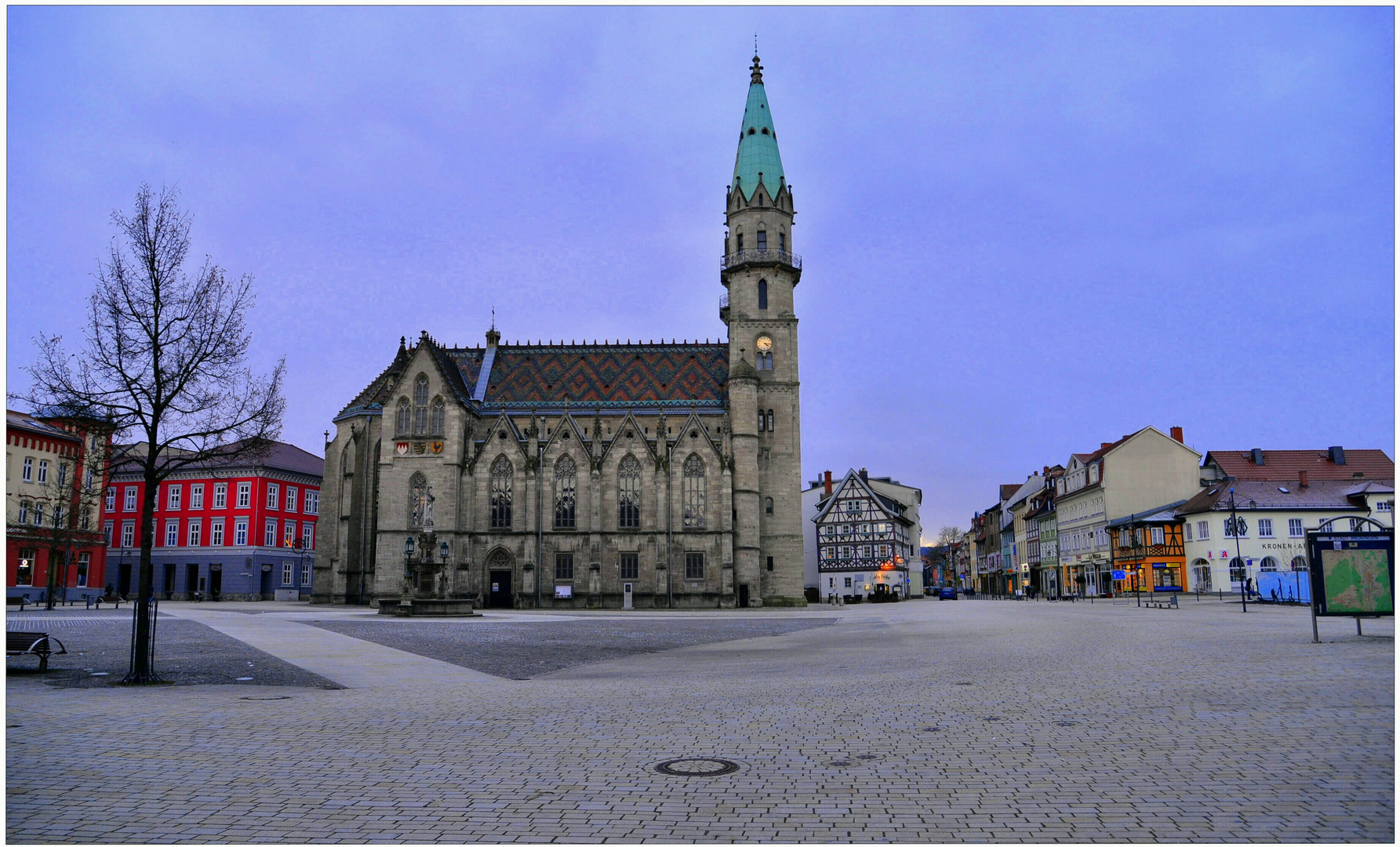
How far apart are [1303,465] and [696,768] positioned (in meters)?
82.9

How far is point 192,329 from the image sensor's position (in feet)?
55.4

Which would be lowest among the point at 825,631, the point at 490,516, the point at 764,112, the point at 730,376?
the point at 825,631

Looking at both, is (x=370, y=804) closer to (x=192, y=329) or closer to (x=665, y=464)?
(x=192, y=329)

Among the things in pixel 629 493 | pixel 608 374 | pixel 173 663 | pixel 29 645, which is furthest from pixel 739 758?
pixel 608 374

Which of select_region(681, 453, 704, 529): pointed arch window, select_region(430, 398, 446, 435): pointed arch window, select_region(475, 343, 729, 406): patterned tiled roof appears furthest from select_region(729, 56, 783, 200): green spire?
select_region(430, 398, 446, 435): pointed arch window

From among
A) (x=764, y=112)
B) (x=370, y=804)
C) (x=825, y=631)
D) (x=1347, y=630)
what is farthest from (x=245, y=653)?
(x=764, y=112)

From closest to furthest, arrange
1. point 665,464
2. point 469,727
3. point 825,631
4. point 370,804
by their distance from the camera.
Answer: point 370,804 < point 469,727 < point 825,631 < point 665,464

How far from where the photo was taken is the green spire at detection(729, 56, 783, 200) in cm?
7162

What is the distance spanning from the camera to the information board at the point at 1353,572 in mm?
18812

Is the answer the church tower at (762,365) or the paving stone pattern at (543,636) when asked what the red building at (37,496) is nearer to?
the paving stone pattern at (543,636)

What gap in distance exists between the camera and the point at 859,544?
103250mm

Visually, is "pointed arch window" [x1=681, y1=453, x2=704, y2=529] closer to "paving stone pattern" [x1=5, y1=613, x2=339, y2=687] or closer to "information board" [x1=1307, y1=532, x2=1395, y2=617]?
"paving stone pattern" [x1=5, y1=613, x2=339, y2=687]

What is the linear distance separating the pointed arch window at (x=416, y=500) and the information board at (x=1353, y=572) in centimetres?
5189

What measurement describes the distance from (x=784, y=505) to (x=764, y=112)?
2906 cm
